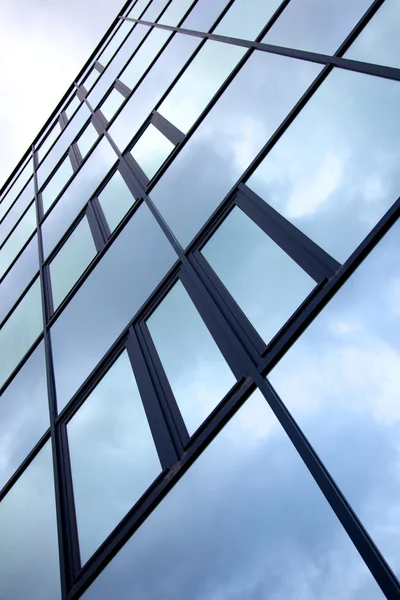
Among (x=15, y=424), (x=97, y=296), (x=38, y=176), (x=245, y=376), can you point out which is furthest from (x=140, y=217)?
(x=38, y=176)

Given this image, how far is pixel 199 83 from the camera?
7.60m

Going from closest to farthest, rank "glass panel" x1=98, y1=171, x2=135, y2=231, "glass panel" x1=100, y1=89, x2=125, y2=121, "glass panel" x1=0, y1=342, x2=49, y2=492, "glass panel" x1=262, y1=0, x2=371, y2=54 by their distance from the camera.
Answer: "glass panel" x1=262, y1=0, x2=371, y2=54
"glass panel" x1=0, y1=342, x2=49, y2=492
"glass panel" x1=98, y1=171, x2=135, y2=231
"glass panel" x1=100, y1=89, x2=125, y2=121

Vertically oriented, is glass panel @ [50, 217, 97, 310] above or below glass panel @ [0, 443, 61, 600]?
above

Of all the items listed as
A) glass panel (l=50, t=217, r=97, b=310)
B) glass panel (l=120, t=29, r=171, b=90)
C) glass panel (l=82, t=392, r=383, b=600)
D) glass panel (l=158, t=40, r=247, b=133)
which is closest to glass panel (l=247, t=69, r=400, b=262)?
glass panel (l=82, t=392, r=383, b=600)

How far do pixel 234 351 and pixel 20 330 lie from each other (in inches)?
209

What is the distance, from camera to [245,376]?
13.0ft

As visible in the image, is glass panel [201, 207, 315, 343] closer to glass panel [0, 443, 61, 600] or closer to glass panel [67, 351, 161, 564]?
glass panel [67, 351, 161, 564]

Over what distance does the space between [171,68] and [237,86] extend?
298cm

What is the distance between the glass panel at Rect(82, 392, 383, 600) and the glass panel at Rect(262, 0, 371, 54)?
12.2ft

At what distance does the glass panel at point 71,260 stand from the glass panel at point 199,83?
80.5 inches

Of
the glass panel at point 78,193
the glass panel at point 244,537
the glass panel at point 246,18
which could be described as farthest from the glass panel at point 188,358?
the glass panel at point 78,193

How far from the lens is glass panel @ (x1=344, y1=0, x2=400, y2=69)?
453 cm

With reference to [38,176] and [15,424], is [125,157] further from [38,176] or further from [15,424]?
[38,176]

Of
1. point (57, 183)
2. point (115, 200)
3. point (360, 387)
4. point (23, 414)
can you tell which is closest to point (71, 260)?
point (115, 200)
